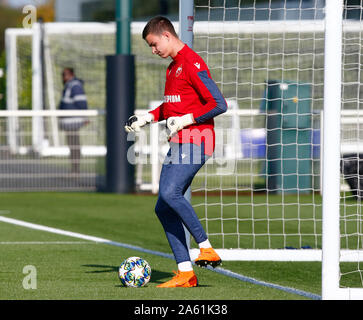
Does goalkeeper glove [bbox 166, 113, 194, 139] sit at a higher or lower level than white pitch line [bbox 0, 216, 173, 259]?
higher

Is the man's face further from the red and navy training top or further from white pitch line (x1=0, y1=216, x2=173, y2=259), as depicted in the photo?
white pitch line (x1=0, y1=216, x2=173, y2=259)

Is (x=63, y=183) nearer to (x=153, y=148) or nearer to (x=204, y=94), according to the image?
(x=153, y=148)

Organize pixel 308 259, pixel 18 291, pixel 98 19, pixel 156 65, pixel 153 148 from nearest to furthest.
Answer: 1. pixel 18 291
2. pixel 308 259
3. pixel 153 148
4. pixel 156 65
5. pixel 98 19

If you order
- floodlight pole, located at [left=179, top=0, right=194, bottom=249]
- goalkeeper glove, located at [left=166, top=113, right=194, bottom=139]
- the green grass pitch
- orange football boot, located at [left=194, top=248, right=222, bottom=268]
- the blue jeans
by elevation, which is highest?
floodlight pole, located at [left=179, top=0, right=194, bottom=249]

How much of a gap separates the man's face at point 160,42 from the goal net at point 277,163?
116 centimetres

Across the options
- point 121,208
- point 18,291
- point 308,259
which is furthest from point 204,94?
point 121,208

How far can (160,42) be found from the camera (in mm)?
6641

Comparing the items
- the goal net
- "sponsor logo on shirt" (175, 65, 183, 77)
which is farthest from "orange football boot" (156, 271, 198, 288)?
"sponsor logo on shirt" (175, 65, 183, 77)

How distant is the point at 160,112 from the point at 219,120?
974 cm

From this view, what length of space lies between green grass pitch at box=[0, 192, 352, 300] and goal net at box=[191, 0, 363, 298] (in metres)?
0.48

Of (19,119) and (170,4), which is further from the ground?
(170,4)

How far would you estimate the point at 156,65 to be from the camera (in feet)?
75.1

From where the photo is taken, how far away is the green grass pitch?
642cm

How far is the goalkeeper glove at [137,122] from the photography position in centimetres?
677
